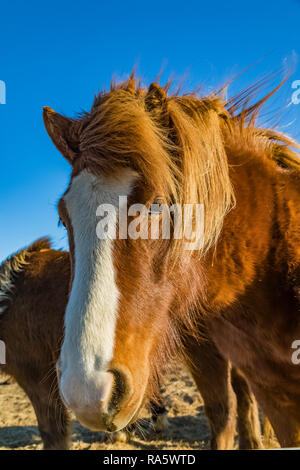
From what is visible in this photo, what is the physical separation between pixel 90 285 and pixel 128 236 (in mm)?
262

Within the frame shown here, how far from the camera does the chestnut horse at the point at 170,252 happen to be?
1.45 meters

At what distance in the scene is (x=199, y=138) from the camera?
6.02 ft

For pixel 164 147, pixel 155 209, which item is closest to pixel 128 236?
pixel 155 209

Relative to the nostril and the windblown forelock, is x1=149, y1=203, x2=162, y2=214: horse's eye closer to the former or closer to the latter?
the windblown forelock

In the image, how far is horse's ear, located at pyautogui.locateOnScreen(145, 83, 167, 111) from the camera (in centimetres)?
184

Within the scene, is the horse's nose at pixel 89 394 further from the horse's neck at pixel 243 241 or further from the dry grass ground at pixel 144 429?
the dry grass ground at pixel 144 429

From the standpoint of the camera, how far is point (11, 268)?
4684mm

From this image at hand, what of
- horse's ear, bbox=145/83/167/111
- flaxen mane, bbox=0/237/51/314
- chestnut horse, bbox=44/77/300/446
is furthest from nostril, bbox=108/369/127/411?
flaxen mane, bbox=0/237/51/314

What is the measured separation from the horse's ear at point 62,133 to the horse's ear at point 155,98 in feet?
1.33

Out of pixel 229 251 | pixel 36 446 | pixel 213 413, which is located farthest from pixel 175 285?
pixel 36 446

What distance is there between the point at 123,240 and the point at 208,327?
1.20m

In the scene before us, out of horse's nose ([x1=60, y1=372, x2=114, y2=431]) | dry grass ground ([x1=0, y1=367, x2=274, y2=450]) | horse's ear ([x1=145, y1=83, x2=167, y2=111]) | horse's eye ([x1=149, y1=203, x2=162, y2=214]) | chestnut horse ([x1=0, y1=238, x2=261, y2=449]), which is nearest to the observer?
horse's nose ([x1=60, y1=372, x2=114, y2=431])

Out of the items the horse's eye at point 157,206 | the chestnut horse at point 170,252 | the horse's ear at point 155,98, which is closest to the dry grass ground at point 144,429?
the chestnut horse at point 170,252
